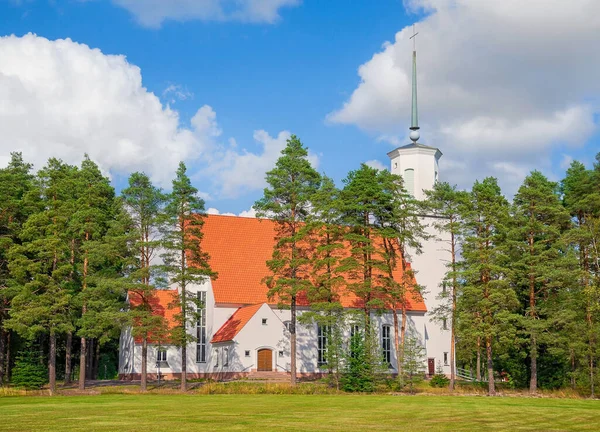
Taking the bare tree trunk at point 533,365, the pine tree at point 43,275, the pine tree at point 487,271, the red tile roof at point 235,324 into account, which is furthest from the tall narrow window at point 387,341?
the pine tree at point 43,275

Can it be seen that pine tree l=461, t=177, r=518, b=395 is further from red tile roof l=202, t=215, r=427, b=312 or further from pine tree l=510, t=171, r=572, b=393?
red tile roof l=202, t=215, r=427, b=312

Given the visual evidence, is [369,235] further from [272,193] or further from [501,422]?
[501,422]

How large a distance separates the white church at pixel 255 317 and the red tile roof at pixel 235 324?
89mm

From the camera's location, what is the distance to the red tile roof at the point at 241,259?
46.8 meters

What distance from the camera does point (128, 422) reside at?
18359 mm

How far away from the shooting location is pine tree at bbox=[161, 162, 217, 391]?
36.8 meters

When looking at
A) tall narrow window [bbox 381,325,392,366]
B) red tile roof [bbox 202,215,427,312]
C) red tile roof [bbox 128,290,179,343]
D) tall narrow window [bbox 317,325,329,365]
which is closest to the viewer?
red tile roof [bbox 128,290,179,343]

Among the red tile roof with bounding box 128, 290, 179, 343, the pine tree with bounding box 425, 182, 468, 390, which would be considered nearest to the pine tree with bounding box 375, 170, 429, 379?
the pine tree with bounding box 425, 182, 468, 390

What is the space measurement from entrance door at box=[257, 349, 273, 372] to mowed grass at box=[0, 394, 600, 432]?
15.5 m

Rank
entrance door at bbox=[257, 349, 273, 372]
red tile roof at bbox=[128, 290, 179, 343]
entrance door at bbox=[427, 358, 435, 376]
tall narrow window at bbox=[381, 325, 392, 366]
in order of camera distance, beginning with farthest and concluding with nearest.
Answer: entrance door at bbox=[427, 358, 435, 376], tall narrow window at bbox=[381, 325, 392, 366], red tile roof at bbox=[128, 290, 179, 343], entrance door at bbox=[257, 349, 273, 372]

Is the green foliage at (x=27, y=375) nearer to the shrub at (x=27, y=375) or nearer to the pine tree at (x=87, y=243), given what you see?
the shrub at (x=27, y=375)

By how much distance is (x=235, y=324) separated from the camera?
44688mm

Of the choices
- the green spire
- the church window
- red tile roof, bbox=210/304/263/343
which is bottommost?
the church window

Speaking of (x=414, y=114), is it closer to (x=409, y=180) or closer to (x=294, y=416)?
(x=409, y=180)
